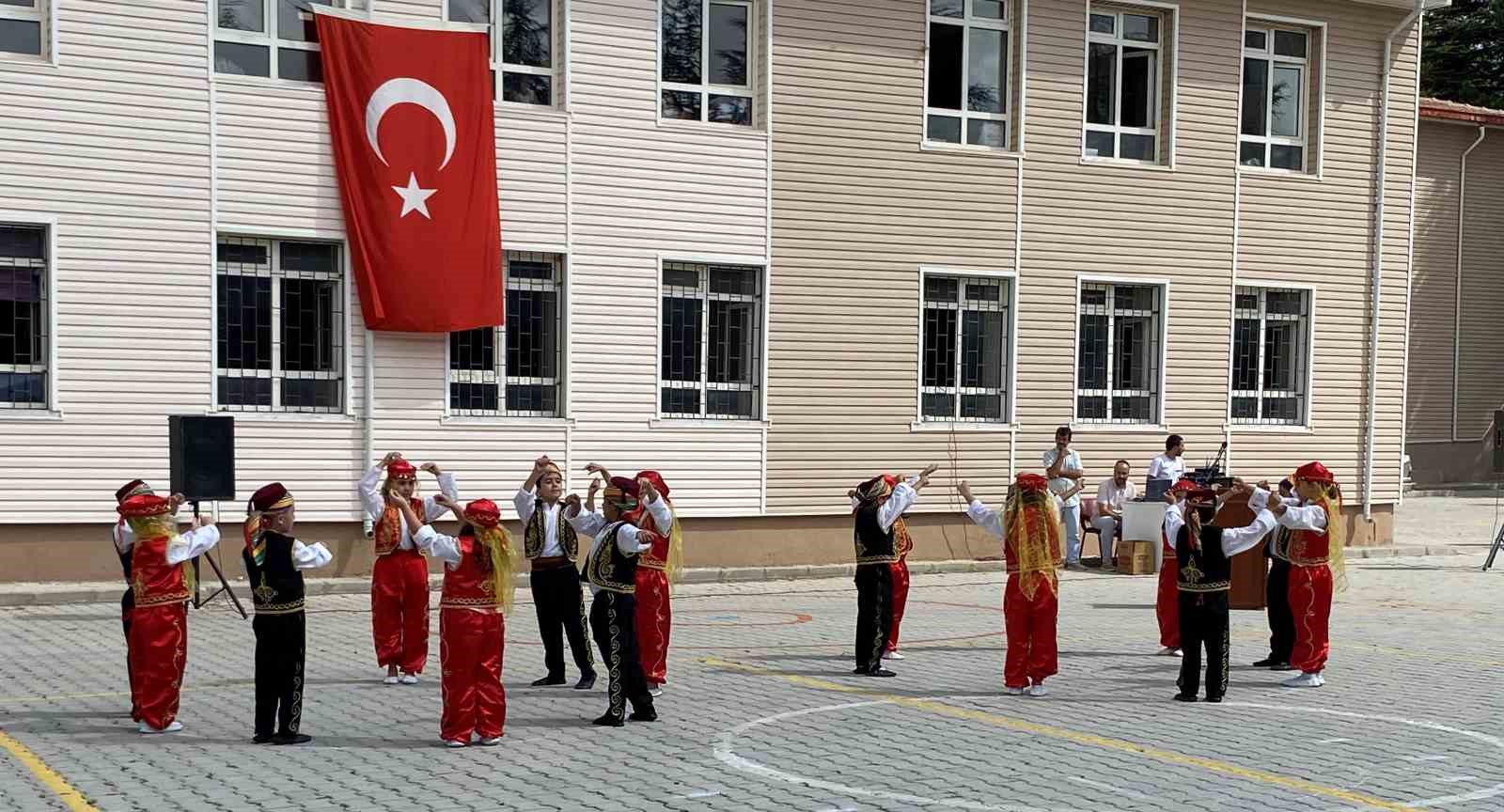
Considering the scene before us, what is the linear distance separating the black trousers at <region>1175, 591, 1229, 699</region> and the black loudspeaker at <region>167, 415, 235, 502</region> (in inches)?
352

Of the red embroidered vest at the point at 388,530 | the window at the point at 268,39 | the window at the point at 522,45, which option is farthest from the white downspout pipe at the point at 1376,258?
the red embroidered vest at the point at 388,530

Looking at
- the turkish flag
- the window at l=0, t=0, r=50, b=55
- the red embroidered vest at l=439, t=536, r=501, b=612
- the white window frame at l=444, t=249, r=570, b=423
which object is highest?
the window at l=0, t=0, r=50, b=55

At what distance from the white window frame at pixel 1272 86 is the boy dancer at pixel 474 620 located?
56.0 ft

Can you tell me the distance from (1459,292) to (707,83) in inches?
1021

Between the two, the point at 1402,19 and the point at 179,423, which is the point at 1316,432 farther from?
the point at 179,423

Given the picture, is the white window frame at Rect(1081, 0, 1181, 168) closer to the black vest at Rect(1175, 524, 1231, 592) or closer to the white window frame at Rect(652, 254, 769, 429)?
the white window frame at Rect(652, 254, 769, 429)

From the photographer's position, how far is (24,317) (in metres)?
17.6

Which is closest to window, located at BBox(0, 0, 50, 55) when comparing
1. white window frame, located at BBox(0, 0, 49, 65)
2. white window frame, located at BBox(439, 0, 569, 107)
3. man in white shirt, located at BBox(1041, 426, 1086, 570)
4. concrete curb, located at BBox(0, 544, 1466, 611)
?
white window frame, located at BBox(0, 0, 49, 65)

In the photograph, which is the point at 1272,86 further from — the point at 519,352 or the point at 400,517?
the point at 400,517

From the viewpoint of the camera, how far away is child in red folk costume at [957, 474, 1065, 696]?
12547mm

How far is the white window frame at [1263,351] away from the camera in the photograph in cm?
2520

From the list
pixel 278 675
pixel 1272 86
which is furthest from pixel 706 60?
pixel 278 675

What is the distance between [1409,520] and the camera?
1267 inches

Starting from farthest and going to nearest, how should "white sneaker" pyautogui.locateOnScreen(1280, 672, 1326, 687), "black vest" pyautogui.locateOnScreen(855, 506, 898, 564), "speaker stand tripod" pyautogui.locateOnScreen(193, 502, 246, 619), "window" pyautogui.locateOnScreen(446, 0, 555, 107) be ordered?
"window" pyautogui.locateOnScreen(446, 0, 555, 107), "speaker stand tripod" pyautogui.locateOnScreen(193, 502, 246, 619), "black vest" pyautogui.locateOnScreen(855, 506, 898, 564), "white sneaker" pyautogui.locateOnScreen(1280, 672, 1326, 687)
